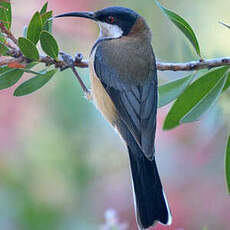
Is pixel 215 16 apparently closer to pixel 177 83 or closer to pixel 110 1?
pixel 110 1

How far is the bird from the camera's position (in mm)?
3645

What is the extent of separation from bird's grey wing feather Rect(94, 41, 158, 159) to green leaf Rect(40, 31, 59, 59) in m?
0.72

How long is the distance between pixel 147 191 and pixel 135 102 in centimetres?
55

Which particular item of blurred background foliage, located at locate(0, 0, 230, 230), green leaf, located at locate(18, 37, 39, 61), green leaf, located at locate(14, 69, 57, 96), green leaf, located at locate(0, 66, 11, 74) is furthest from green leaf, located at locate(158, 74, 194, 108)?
blurred background foliage, located at locate(0, 0, 230, 230)

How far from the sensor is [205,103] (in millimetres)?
3127

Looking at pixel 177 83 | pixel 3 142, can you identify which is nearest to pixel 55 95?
pixel 3 142

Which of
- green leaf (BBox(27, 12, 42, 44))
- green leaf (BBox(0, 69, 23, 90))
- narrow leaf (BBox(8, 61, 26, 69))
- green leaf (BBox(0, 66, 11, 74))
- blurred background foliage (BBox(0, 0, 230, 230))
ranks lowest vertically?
blurred background foliage (BBox(0, 0, 230, 230))

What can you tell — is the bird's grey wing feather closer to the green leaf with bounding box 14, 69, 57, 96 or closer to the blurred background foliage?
the green leaf with bounding box 14, 69, 57, 96

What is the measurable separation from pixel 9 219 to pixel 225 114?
6.72 feet

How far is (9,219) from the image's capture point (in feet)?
16.4

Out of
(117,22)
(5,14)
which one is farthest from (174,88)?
(5,14)

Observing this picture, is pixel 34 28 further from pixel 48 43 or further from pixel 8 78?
pixel 8 78

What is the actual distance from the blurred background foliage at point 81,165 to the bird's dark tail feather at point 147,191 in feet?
3.92

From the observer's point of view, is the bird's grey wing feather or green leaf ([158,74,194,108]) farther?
the bird's grey wing feather
